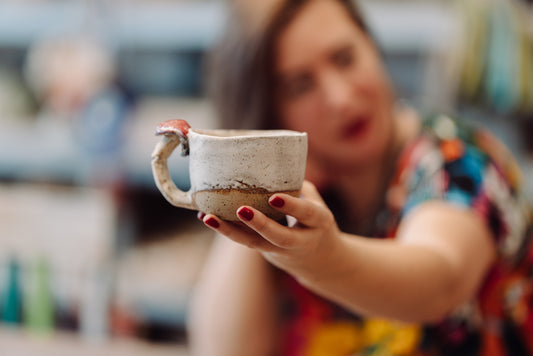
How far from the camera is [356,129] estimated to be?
72 cm

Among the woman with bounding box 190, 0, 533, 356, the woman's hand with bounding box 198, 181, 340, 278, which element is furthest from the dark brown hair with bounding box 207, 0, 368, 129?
the woman's hand with bounding box 198, 181, 340, 278

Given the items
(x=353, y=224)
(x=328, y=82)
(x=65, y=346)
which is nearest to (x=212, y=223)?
(x=328, y=82)

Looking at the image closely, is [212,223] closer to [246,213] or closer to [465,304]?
[246,213]

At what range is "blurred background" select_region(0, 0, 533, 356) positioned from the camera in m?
1.47

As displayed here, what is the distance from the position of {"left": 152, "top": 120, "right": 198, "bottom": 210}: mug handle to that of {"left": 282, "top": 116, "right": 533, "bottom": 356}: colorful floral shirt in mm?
418

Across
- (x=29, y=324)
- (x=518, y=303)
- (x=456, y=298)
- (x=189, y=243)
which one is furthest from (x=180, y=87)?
(x=456, y=298)

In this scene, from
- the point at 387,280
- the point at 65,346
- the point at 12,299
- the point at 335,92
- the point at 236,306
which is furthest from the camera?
the point at 12,299

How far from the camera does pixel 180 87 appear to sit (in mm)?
1903

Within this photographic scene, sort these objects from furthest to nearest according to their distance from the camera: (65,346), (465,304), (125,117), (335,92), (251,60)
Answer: (125,117) < (65,346) < (465,304) < (251,60) < (335,92)

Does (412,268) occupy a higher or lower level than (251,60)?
lower

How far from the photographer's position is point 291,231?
0.41m

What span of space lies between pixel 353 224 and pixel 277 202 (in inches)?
18.9

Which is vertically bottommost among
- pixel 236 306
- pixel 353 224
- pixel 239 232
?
pixel 236 306

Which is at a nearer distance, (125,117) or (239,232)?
(239,232)
